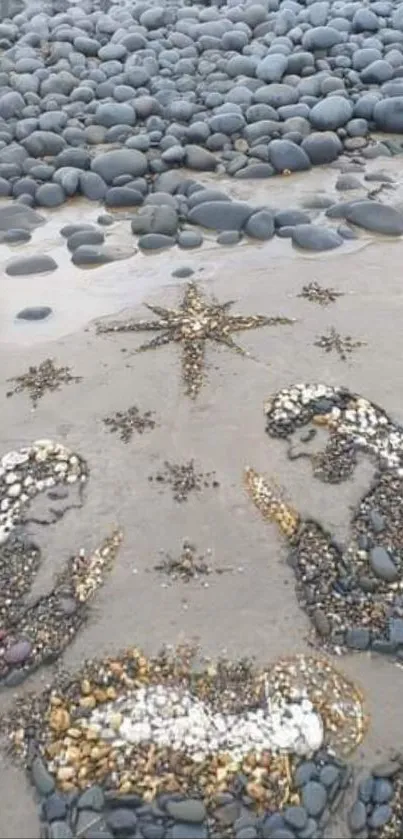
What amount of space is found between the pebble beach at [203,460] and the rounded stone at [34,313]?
2cm

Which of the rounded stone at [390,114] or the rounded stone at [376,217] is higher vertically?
the rounded stone at [390,114]

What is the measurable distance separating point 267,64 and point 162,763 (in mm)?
7009

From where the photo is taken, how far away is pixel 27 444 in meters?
4.59

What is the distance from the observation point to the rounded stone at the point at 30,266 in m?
6.17

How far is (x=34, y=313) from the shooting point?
5.69m

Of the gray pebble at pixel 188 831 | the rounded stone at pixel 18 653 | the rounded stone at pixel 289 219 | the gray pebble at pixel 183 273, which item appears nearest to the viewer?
the gray pebble at pixel 188 831

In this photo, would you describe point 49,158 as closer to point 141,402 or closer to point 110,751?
point 141,402

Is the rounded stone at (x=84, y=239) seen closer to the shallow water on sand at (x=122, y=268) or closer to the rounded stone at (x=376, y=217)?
the shallow water on sand at (x=122, y=268)

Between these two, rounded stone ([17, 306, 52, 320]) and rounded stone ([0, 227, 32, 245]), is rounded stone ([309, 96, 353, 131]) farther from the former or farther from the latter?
rounded stone ([17, 306, 52, 320])

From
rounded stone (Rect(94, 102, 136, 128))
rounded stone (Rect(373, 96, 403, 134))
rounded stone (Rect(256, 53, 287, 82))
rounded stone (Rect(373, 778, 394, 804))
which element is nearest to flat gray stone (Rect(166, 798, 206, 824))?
rounded stone (Rect(373, 778, 394, 804))

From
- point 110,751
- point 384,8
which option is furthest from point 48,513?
point 384,8

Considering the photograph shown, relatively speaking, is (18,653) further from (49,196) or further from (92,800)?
(49,196)

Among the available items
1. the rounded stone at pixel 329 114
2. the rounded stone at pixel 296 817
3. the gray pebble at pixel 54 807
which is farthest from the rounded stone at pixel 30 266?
the rounded stone at pixel 296 817

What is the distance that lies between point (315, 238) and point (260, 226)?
0.39m
